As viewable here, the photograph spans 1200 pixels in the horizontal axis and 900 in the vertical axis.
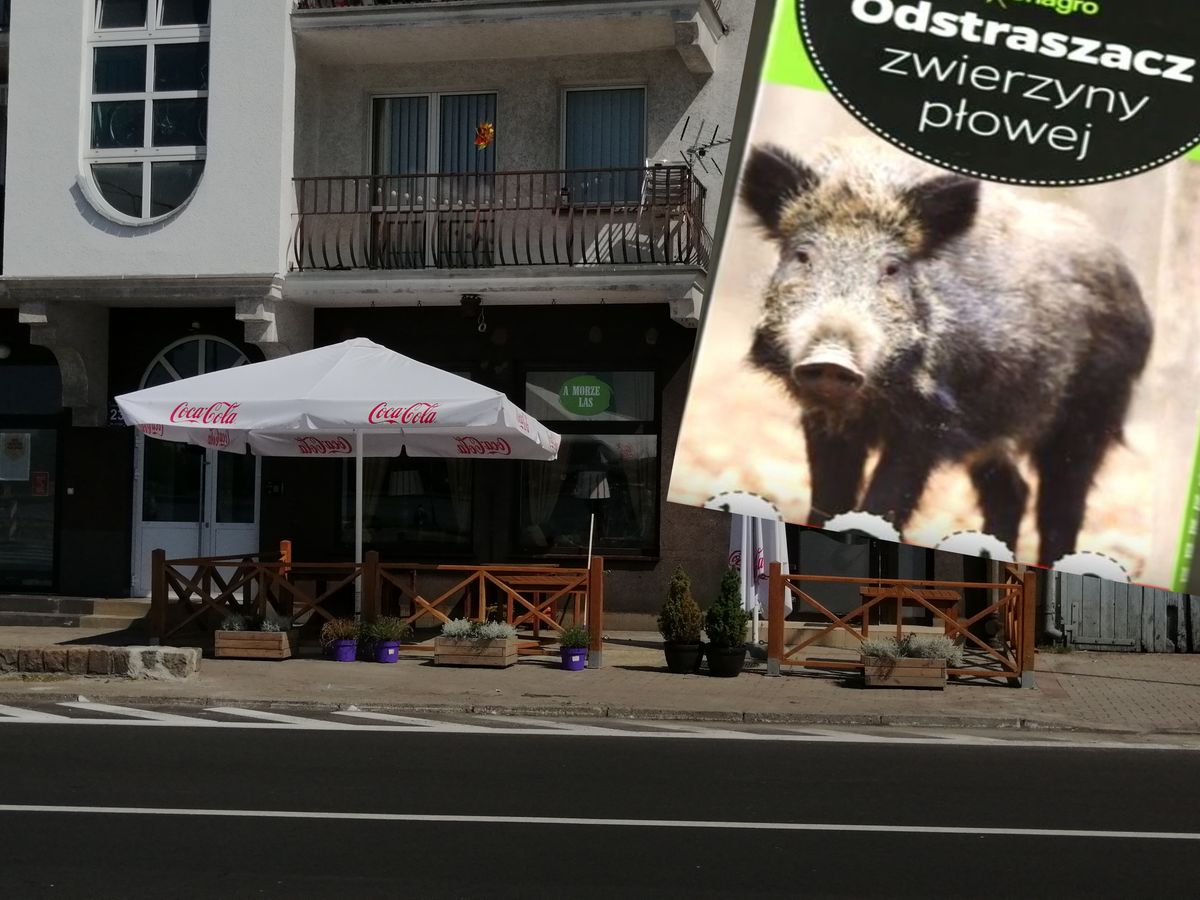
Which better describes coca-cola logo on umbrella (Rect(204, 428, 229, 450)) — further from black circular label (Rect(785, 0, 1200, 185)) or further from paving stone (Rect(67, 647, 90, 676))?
black circular label (Rect(785, 0, 1200, 185))

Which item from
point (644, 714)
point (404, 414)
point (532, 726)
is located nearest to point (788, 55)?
point (532, 726)

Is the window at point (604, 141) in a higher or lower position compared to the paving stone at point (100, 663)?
higher

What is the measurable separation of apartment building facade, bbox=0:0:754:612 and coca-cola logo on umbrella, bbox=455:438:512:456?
7.72 feet

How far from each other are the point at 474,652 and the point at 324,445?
135 inches

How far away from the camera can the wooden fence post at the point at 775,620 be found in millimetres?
12812

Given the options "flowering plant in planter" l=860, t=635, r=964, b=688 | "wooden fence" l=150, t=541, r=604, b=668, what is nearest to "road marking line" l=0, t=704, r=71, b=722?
"wooden fence" l=150, t=541, r=604, b=668

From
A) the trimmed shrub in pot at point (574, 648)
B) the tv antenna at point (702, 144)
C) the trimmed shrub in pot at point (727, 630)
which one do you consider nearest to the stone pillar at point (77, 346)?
the tv antenna at point (702, 144)

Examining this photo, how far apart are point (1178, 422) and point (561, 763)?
5366 mm

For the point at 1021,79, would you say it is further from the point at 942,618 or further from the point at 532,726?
the point at 942,618

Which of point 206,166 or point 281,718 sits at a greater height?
point 206,166

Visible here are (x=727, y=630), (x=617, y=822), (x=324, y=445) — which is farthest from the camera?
A: (x=324, y=445)

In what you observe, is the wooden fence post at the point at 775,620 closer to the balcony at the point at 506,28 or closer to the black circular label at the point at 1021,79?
the balcony at the point at 506,28

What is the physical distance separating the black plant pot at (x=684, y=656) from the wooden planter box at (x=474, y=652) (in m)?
1.48

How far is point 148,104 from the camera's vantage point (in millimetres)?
16906
